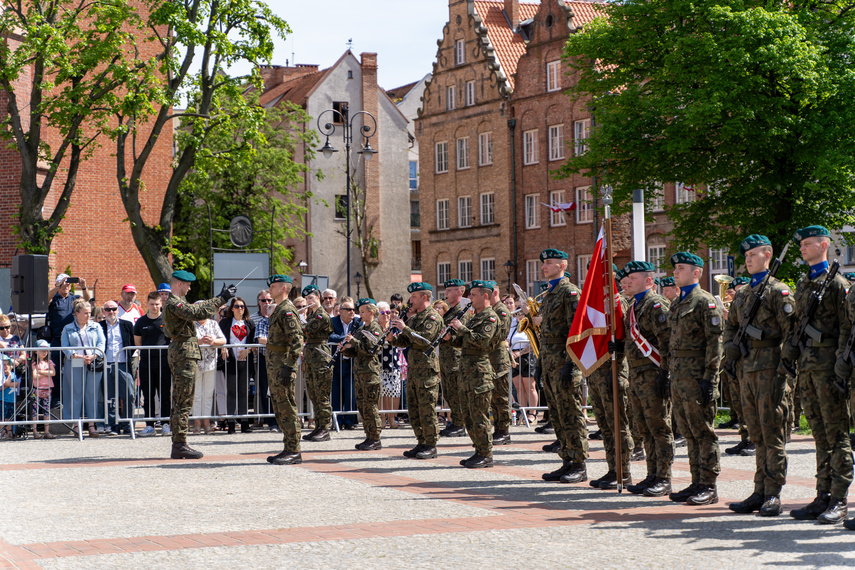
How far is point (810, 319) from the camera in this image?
856 cm

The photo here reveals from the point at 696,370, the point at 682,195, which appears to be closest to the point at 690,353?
the point at 696,370

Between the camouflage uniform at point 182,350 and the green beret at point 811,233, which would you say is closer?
the green beret at point 811,233

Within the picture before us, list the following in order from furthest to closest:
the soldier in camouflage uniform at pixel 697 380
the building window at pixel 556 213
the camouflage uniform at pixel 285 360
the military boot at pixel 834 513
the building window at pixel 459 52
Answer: the building window at pixel 459 52 → the building window at pixel 556 213 → the camouflage uniform at pixel 285 360 → the soldier in camouflage uniform at pixel 697 380 → the military boot at pixel 834 513

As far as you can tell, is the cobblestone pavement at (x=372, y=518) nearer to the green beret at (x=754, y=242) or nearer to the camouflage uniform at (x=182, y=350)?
the camouflage uniform at (x=182, y=350)

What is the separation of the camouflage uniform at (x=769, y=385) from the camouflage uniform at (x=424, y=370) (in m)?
4.79

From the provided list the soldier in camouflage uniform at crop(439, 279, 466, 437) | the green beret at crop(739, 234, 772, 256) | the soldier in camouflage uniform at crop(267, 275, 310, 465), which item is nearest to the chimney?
the soldier in camouflage uniform at crop(439, 279, 466, 437)

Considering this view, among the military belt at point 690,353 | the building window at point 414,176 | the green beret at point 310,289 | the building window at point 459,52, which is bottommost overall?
the military belt at point 690,353

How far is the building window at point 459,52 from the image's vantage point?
61.1 metres

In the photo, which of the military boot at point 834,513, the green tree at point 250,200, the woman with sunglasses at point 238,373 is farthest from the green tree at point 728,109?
the military boot at point 834,513

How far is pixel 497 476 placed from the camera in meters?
11.5

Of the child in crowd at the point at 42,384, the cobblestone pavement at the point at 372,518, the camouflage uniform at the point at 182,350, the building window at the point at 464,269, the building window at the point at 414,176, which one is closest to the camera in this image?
the cobblestone pavement at the point at 372,518

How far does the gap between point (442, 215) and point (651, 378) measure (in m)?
52.9

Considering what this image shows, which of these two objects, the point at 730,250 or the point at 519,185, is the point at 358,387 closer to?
the point at 730,250

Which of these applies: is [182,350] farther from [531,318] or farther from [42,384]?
[531,318]
